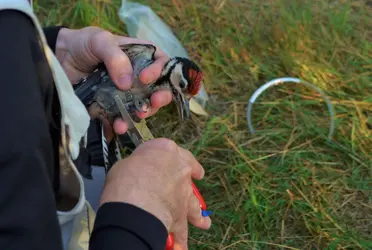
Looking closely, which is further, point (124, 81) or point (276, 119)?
point (276, 119)

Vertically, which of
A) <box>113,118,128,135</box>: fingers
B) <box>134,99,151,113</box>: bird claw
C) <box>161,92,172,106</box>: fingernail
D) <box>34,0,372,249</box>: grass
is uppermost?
<box>161,92,172,106</box>: fingernail

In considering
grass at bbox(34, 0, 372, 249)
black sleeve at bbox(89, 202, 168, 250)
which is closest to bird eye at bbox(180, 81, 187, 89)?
black sleeve at bbox(89, 202, 168, 250)

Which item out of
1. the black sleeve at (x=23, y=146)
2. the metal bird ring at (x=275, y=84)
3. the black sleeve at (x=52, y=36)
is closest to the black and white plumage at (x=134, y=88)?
the black sleeve at (x=52, y=36)

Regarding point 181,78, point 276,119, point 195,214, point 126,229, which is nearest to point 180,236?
point 195,214

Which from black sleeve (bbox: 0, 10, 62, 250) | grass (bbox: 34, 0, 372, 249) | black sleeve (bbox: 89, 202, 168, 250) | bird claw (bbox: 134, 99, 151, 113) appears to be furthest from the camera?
grass (bbox: 34, 0, 372, 249)

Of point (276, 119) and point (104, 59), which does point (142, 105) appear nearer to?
point (104, 59)

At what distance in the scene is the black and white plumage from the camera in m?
0.96

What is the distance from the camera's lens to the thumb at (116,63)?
94 cm

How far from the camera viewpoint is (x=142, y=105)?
1.00 m

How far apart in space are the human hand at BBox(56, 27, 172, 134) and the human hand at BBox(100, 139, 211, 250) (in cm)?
14

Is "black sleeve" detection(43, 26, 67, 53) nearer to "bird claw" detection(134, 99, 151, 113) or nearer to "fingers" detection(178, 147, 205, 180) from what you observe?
"bird claw" detection(134, 99, 151, 113)

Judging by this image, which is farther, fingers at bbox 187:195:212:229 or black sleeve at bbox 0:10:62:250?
fingers at bbox 187:195:212:229

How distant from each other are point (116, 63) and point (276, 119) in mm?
693

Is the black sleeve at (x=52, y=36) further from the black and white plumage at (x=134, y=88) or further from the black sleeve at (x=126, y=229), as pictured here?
the black sleeve at (x=126, y=229)
